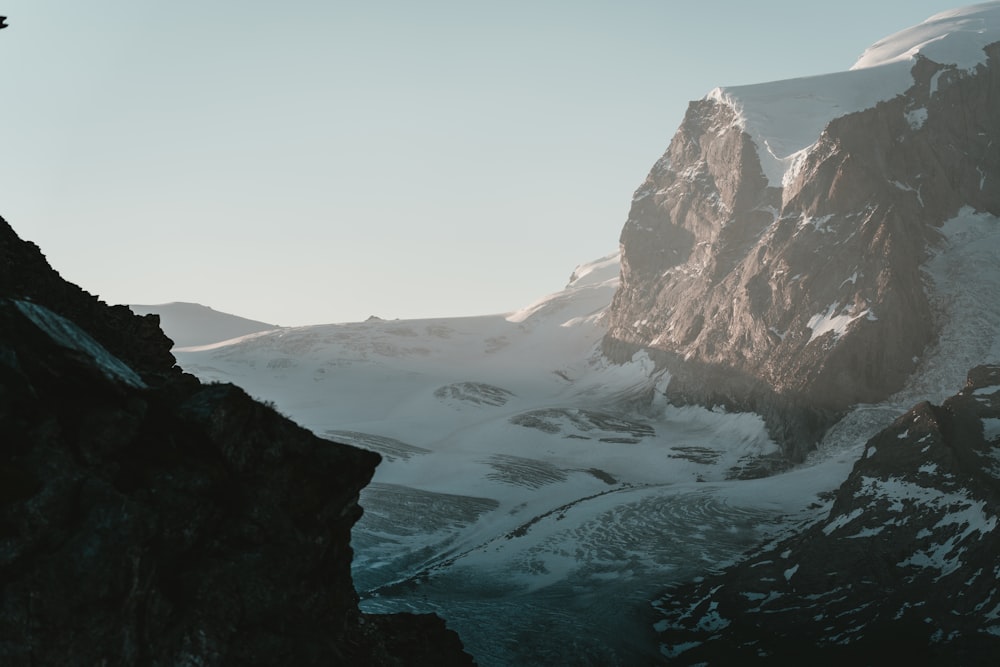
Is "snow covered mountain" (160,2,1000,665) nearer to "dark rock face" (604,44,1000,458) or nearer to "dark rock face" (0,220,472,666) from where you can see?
"dark rock face" (604,44,1000,458)

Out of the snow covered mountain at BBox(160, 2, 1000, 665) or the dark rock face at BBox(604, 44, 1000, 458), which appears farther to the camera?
the dark rock face at BBox(604, 44, 1000, 458)

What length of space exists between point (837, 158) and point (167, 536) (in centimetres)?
16067

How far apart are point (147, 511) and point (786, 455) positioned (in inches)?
5397

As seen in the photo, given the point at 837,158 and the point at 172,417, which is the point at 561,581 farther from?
the point at 837,158

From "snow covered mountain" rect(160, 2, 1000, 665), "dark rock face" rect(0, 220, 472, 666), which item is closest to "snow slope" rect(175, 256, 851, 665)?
"snow covered mountain" rect(160, 2, 1000, 665)

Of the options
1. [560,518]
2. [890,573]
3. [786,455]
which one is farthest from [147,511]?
[786,455]

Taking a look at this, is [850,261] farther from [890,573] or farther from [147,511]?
[147,511]

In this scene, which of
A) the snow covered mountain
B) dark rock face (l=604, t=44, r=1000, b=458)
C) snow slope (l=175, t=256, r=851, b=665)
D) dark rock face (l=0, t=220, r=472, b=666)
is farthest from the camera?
dark rock face (l=604, t=44, r=1000, b=458)

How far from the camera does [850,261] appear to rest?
540 ft

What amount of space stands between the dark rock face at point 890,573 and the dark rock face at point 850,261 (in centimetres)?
4472

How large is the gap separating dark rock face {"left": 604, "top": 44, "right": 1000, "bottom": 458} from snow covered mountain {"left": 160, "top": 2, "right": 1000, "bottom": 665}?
1.21ft

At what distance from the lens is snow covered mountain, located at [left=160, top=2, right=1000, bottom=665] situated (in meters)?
89.1

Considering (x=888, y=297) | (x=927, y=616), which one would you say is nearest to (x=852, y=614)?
(x=927, y=616)

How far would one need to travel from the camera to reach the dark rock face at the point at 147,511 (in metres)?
26.7
